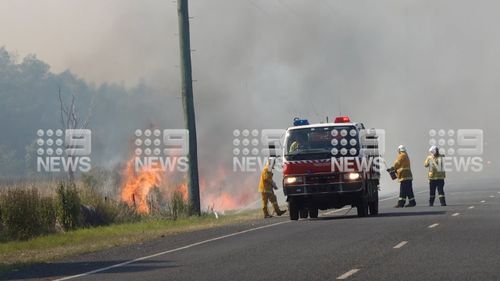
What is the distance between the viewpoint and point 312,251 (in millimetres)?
18094

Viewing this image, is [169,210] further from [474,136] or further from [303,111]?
[474,136]

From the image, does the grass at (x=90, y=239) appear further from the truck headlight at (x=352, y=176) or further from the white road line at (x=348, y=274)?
the white road line at (x=348, y=274)

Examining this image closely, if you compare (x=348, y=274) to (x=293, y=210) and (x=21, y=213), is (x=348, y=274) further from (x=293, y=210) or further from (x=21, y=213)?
(x=293, y=210)

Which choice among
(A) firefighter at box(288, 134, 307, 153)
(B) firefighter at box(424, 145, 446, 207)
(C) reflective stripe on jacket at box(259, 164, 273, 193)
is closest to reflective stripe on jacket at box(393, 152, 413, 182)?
(B) firefighter at box(424, 145, 446, 207)

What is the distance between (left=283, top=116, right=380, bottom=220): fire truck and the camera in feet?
90.8

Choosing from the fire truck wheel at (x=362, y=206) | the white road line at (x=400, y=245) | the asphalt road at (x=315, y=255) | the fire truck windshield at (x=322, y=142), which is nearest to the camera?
the asphalt road at (x=315, y=255)

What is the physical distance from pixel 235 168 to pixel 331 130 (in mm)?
33191

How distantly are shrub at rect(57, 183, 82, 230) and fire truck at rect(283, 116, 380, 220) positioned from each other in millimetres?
5636

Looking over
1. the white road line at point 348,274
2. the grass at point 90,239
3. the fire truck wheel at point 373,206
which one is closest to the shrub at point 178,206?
the grass at point 90,239

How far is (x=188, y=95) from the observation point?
34.0 metres

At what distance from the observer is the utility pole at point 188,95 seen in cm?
3369

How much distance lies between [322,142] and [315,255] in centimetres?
1106

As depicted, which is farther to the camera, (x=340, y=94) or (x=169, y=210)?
(x=340, y=94)

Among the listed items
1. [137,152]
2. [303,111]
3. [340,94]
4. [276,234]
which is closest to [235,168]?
[137,152]
